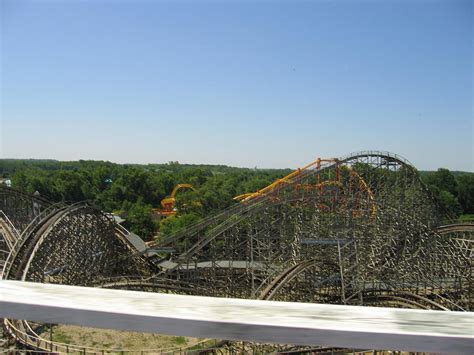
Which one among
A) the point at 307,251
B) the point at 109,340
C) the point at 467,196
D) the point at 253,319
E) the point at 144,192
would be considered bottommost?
the point at 109,340

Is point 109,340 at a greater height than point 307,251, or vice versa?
point 307,251

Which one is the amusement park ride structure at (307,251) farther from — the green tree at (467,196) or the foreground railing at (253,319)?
the green tree at (467,196)

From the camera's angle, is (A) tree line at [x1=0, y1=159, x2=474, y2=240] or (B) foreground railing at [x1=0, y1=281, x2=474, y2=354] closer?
(B) foreground railing at [x1=0, y1=281, x2=474, y2=354]

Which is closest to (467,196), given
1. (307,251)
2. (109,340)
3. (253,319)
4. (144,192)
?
(144,192)

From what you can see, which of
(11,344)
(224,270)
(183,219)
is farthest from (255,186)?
(11,344)

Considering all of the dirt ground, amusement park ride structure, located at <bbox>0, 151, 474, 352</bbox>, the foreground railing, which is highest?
the foreground railing

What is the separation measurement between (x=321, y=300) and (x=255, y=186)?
31.3 m

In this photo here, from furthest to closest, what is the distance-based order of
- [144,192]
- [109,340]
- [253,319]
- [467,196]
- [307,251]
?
1. [144,192]
2. [467,196]
3. [307,251]
4. [109,340]
5. [253,319]

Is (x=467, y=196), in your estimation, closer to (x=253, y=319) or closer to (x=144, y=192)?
(x=144, y=192)

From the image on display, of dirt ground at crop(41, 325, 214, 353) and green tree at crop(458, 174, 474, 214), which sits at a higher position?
green tree at crop(458, 174, 474, 214)

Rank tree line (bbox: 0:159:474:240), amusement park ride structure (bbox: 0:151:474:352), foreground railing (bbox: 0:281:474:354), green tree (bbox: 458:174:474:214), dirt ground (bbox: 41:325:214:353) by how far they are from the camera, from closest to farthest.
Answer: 1. foreground railing (bbox: 0:281:474:354)
2. dirt ground (bbox: 41:325:214:353)
3. amusement park ride structure (bbox: 0:151:474:352)
4. tree line (bbox: 0:159:474:240)
5. green tree (bbox: 458:174:474:214)

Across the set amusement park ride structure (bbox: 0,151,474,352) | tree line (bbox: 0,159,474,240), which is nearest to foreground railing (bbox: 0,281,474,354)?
amusement park ride structure (bbox: 0,151,474,352)

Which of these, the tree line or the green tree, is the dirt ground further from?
the green tree

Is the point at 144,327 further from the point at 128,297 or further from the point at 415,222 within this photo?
the point at 415,222
